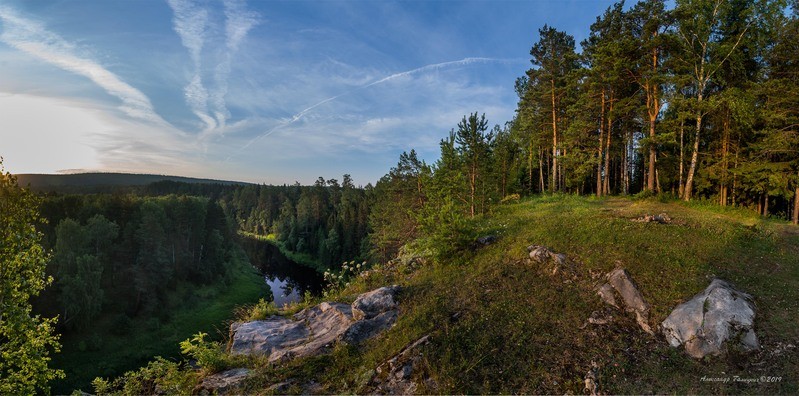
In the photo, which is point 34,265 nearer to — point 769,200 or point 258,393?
point 258,393

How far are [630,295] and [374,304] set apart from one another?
741cm

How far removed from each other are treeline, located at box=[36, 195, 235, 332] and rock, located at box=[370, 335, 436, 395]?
31460 millimetres

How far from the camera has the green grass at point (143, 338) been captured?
2906 cm

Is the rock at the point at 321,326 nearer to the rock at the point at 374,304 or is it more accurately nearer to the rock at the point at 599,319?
the rock at the point at 374,304

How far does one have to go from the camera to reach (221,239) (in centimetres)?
6028

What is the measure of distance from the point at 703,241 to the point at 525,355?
29.3 ft

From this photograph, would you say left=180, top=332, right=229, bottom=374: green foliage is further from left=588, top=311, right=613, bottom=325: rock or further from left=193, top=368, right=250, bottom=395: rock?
left=588, top=311, right=613, bottom=325: rock

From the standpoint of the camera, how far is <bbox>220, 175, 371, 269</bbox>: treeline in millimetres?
66062

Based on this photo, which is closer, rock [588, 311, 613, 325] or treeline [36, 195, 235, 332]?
rock [588, 311, 613, 325]

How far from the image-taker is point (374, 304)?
10.7 metres

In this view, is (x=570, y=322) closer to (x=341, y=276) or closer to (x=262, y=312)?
(x=341, y=276)

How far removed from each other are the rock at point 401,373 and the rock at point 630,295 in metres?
5.51

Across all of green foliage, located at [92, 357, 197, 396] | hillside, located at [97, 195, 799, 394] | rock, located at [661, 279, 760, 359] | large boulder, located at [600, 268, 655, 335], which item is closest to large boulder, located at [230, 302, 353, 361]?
hillside, located at [97, 195, 799, 394]

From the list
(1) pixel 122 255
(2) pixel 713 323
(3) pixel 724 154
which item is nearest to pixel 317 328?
(2) pixel 713 323
